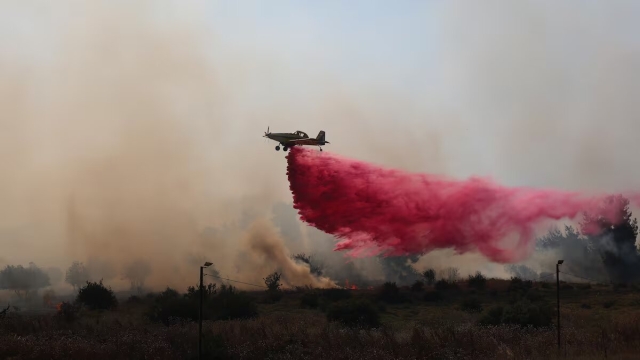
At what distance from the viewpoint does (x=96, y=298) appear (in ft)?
278

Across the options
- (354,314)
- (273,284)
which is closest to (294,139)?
(354,314)

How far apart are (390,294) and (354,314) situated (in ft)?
66.7

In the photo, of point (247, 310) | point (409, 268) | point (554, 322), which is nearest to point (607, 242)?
point (409, 268)

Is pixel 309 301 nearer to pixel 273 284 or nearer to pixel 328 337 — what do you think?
pixel 273 284

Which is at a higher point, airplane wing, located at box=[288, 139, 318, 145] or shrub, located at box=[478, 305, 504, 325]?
airplane wing, located at box=[288, 139, 318, 145]

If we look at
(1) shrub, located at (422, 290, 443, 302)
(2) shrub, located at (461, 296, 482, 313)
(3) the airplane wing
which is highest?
(3) the airplane wing

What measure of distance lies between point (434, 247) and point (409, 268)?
54109 mm

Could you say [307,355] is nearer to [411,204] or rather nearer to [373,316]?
[373,316]

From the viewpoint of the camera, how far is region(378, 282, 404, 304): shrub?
8511 cm

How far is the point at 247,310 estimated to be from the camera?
7319 centimetres

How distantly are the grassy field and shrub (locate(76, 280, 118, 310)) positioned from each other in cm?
812

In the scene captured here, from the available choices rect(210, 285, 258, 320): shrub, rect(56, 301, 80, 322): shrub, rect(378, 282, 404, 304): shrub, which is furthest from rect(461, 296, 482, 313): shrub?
rect(56, 301, 80, 322): shrub

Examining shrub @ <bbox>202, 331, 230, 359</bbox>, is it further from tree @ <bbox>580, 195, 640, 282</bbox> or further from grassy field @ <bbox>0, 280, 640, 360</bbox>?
tree @ <bbox>580, 195, 640, 282</bbox>

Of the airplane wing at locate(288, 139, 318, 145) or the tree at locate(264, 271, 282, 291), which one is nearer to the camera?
the airplane wing at locate(288, 139, 318, 145)
